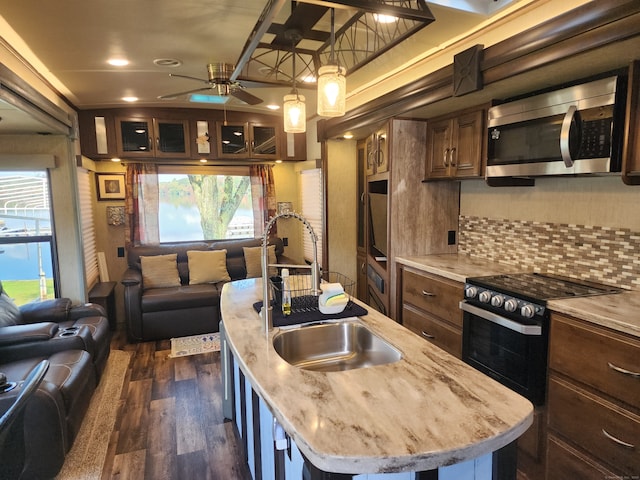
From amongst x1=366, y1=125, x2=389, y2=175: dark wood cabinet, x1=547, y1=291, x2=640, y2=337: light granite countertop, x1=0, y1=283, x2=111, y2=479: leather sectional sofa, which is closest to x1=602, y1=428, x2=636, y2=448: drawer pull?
x1=547, y1=291, x2=640, y2=337: light granite countertop

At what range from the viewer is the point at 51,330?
2961 millimetres

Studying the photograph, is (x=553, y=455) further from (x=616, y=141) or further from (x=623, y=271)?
(x=616, y=141)

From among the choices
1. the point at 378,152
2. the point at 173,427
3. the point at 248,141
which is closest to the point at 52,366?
the point at 173,427

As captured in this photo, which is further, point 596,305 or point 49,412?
point 49,412

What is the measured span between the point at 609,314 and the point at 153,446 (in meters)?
2.69

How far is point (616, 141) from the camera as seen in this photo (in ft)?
6.31

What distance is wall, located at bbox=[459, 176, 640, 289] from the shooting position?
7.39ft

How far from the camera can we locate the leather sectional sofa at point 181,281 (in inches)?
171

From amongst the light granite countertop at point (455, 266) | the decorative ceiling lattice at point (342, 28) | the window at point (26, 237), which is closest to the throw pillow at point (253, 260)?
the window at point (26, 237)

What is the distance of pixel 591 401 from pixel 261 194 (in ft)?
14.7

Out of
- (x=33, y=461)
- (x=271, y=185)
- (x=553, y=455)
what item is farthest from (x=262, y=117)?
(x=553, y=455)

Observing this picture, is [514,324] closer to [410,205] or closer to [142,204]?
[410,205]

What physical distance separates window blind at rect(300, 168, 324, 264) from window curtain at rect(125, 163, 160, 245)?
1934mm

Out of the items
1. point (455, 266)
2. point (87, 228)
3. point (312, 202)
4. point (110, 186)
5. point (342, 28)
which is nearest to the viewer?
point (342, 28)
